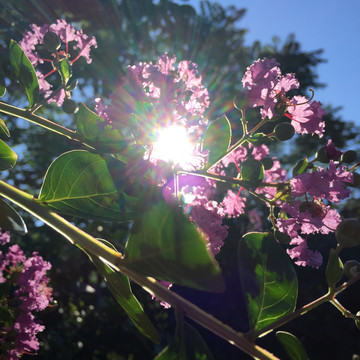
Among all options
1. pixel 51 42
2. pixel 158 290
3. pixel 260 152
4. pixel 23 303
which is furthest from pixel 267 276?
pixel 23 303

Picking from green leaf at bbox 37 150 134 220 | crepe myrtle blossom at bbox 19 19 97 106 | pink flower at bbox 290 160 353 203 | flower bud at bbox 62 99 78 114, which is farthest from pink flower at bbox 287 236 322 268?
crepe myrtle blossom at bbox 19 19 97 106

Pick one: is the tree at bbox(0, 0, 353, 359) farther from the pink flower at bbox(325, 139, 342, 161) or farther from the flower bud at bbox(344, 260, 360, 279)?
the flower bud at bbox(344, 260, 360, 279)

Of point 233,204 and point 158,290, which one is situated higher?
point 233,204

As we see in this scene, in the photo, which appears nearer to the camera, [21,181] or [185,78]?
[185,78]

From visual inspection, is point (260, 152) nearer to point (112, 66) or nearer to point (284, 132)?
point (284, 132)

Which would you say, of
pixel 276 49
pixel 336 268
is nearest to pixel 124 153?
pixel 336 268

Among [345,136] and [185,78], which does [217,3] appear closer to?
[345,136]
